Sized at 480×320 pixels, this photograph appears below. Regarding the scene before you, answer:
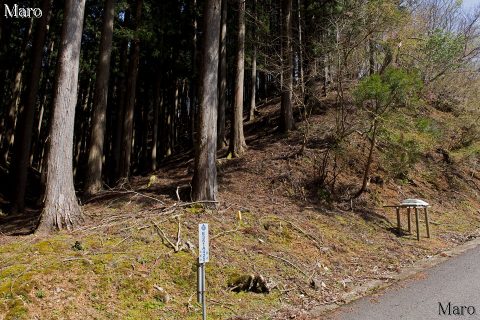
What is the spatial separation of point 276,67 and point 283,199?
4.09 m

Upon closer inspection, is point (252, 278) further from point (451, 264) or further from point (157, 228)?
point (451, 264)

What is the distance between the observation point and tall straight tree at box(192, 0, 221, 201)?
927 cm

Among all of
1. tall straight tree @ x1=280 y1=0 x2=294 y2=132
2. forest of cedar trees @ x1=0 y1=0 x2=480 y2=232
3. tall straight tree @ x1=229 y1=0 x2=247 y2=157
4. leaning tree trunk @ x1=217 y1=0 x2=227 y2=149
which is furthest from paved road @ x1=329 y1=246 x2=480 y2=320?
leaning tree trunk @ x1=217 y1=0 x2=227 y2=149

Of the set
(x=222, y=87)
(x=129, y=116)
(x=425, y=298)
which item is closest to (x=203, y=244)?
(x=425, y=298)

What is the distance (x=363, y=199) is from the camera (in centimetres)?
1250

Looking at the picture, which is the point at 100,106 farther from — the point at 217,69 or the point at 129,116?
the point at 217,69

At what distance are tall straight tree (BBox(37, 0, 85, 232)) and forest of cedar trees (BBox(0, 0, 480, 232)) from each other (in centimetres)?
2

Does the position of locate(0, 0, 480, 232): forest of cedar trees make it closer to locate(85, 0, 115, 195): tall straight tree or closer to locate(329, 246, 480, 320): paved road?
locate(85, 0, 115, 195): tall straight tree

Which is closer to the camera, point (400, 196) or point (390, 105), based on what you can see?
point (390, 105)

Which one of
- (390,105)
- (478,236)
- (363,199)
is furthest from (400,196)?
(390,105)

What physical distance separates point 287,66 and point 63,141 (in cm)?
713

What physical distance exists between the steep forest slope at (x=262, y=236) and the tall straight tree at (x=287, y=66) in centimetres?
65

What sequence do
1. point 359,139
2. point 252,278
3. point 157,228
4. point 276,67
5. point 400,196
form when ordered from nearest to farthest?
point 252,278
point 157,228
point 276,67
point 400,196
point 359,139

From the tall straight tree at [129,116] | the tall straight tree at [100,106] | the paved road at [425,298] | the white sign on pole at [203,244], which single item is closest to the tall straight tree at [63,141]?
the white sign on pole at [203,244]
